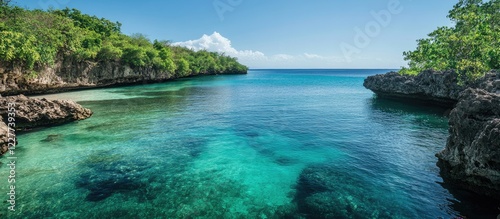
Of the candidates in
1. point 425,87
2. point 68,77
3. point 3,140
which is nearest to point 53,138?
point 3,140

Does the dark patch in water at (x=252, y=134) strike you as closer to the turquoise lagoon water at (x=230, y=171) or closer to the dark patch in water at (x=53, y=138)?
the turquoise lagoon water at (x=230, y=171)

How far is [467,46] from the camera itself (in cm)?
2950

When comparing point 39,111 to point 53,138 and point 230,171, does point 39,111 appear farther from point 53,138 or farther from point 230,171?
point 230,171

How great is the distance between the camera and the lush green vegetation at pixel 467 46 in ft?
81.1

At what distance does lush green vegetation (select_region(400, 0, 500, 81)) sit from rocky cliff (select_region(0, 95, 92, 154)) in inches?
1424

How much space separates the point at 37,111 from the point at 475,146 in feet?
84.6

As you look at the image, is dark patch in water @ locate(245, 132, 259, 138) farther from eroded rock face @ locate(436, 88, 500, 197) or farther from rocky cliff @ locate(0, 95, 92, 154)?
rocky cliff @ locate(0, 95, 92, 154)

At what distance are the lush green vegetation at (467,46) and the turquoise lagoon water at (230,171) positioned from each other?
8.83m

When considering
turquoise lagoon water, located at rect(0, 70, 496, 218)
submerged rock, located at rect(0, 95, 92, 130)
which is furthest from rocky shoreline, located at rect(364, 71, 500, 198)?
submerged rock, located at rect(0, 95, 92, 130)

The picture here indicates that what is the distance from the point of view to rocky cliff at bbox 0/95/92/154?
694 inches

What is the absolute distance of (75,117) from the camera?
2138 centimetres

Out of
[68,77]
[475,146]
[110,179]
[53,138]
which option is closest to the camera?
[475,146]

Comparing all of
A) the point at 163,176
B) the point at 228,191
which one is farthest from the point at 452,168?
the point at 163,176

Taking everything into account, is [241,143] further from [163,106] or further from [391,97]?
[391,97]
